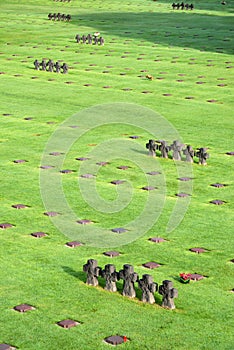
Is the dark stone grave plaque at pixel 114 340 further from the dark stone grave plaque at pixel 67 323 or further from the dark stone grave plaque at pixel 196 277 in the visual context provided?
the dark stone grave plaque at pixel 196 277

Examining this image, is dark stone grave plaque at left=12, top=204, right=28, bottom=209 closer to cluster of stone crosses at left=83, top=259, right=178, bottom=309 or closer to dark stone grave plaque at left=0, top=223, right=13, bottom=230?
dark stone grave plaque at left=0, top=223, right=13, bottom=230

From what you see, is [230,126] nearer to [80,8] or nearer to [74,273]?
[74,273]

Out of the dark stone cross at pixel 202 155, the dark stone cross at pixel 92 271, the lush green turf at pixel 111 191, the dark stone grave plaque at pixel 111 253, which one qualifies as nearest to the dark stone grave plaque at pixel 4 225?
the lush green turf at pixel 111 191

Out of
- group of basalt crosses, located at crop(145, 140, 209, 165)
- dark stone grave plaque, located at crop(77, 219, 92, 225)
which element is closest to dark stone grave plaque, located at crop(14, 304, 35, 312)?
dark stone grave plaque, located at crop(77, 219, 92, 225)

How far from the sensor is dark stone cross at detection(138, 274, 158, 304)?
46.2 feet

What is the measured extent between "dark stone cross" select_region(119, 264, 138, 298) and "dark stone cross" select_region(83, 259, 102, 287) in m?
0.53

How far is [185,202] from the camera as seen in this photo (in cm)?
2000

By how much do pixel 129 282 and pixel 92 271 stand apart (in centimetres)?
74

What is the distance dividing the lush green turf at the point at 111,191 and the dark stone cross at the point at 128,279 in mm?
148

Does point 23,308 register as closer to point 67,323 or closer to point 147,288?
point 67,323

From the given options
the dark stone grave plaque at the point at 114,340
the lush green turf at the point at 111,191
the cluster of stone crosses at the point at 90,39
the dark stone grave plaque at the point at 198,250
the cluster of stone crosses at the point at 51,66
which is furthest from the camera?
the cluster of stone crosses at the point at 90,39

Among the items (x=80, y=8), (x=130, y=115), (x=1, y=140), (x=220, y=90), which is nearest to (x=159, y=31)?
(x=80, y=8)

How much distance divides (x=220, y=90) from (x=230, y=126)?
7.79m

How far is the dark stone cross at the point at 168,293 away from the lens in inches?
546
